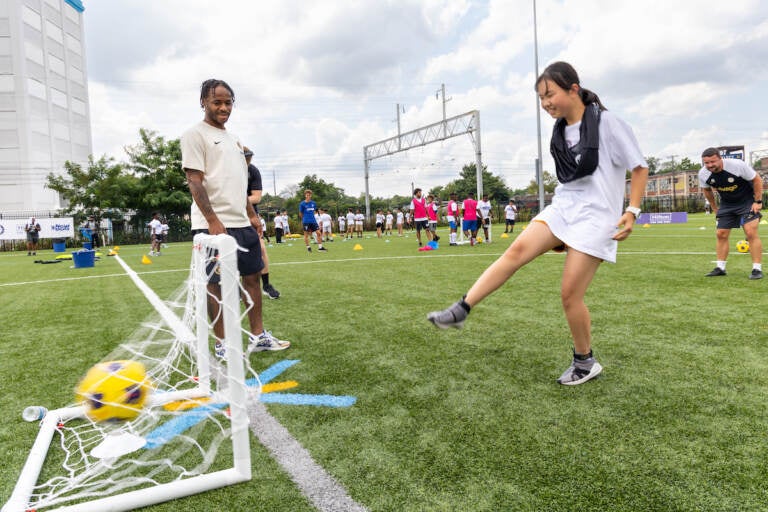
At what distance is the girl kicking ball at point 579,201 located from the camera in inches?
108

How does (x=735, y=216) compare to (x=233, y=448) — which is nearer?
(x=233, y=448)

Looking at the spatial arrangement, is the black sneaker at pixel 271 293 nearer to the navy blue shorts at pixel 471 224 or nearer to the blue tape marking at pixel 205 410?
the blue tape marking at pixel 205 410

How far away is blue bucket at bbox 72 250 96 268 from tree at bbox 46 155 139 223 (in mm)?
24556

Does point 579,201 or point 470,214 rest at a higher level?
point 470,214

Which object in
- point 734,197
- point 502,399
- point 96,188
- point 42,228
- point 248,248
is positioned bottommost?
point 502,399

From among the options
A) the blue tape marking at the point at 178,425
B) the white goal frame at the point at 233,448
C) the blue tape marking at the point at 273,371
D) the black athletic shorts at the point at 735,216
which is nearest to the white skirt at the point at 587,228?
the white goal frame at the point at 233,448

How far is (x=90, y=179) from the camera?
3544 centimetres

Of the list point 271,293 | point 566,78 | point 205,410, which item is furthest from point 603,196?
point 271,293

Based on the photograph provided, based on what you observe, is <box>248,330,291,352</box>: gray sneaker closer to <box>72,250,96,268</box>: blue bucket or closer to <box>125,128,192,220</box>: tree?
<box>72,250,96,268</box>: blue bucket

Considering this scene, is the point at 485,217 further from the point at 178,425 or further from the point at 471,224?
the point at 178,425

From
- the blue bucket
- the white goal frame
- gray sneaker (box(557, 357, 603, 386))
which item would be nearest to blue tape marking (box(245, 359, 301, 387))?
the white goal frame

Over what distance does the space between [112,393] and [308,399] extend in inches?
41.3

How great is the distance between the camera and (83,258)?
12859 millimetres

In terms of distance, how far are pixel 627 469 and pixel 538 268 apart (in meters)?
6.91
